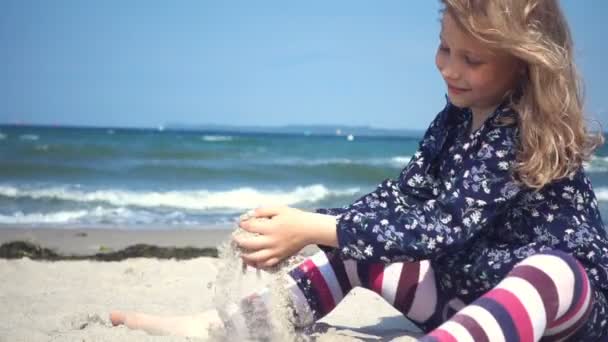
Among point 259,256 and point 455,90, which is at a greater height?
point 455,90

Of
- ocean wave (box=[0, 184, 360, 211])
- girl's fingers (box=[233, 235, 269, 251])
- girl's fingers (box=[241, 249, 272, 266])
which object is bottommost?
ocean wave (box=[0, 184, 360, 211])

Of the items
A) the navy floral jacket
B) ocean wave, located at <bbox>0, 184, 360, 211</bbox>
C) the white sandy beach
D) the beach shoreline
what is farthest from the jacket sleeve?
ocean wave, located at <bbox>0, 184, 360, 211</bbox>

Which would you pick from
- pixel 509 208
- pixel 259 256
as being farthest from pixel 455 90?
pixel 259 256

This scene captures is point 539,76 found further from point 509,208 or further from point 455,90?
point 509,208

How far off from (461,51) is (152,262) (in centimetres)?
244

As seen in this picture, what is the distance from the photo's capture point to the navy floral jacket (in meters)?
1.58

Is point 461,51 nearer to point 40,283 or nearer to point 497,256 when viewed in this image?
point 497,256

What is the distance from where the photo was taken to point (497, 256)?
1654 mm

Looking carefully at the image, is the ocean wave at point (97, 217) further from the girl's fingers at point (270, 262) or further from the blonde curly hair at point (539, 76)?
the blonde curly hair at point (539, 76)

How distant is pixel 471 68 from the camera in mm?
1647

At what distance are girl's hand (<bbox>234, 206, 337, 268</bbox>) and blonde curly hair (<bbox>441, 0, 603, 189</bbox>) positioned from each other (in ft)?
1.58

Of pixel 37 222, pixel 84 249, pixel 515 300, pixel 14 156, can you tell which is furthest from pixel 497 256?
pixel 14 156

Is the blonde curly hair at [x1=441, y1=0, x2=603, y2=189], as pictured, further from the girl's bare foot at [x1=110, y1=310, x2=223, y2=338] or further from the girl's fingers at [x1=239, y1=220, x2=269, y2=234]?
the girl's bare foot at [x1=110, y1=310, x2=223, y2=338]

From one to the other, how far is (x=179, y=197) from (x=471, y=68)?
7142 mm
